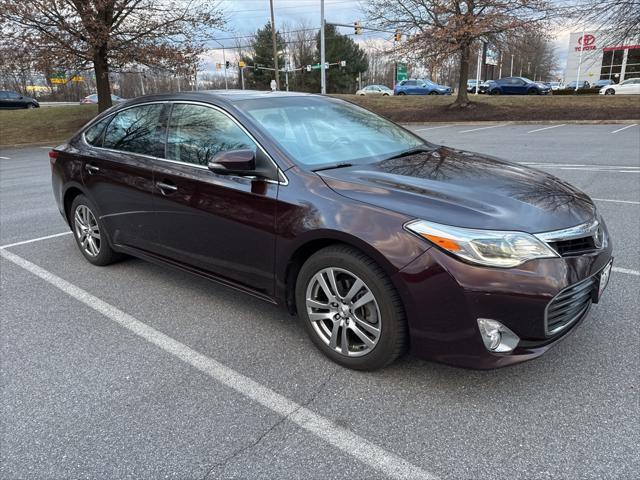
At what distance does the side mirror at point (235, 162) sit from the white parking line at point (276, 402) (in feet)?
3.93

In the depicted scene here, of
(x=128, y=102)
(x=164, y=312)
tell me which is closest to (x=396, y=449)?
(x=164, y=312)

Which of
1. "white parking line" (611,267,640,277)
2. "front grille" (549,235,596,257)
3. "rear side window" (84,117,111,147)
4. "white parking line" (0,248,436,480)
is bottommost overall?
"white parking line" (0,248,436,480)

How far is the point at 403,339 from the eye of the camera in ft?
8.70

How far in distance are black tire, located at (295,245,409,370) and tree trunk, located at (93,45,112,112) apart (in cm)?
2082

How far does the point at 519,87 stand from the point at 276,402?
41161 millimetres

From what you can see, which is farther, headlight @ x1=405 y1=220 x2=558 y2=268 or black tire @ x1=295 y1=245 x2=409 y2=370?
black tire @ x1=295 y1=245 x2=409 y2=370

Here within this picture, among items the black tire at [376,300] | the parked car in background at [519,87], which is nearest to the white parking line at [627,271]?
the black tire at [376,300]

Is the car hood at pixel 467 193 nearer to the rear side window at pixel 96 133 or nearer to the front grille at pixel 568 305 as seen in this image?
the front grille at pixel 568 305

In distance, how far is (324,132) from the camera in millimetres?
3566

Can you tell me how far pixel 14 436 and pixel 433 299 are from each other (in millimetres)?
2187

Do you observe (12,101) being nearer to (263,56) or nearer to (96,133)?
(263,56)

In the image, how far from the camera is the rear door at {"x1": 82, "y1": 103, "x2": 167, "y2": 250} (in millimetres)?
3918

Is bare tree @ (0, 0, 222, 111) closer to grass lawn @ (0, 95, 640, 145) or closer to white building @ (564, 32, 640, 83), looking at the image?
grass lawn @ (0, 95, 640, 145)

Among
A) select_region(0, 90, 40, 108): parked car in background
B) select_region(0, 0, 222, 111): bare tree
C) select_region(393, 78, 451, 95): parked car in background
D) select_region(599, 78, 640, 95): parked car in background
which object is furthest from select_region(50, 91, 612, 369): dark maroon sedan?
select_region(599, 78, 640, 95): parked car in background
